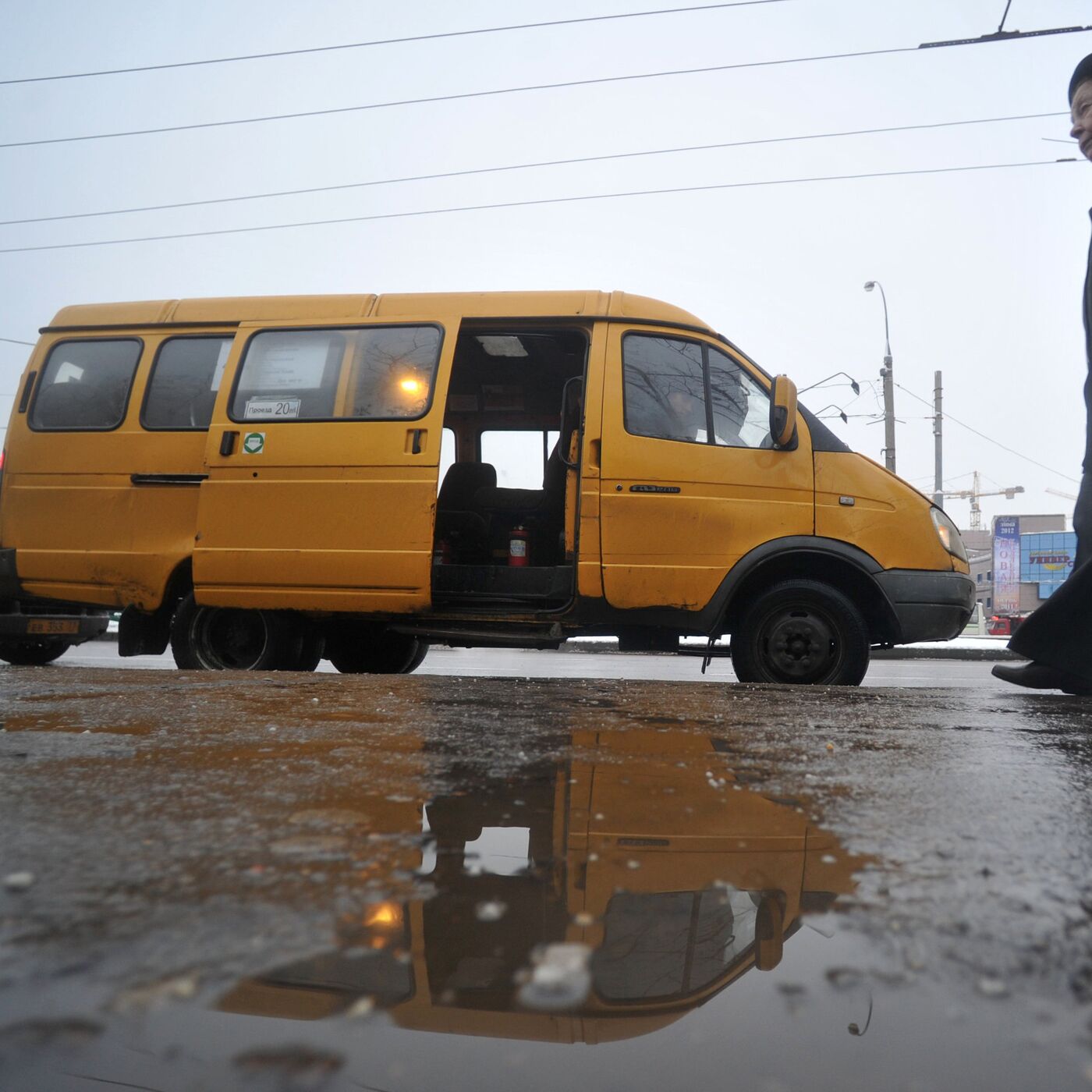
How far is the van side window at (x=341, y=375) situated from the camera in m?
5.06

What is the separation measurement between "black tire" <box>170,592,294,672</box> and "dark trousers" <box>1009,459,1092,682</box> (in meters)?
3.74

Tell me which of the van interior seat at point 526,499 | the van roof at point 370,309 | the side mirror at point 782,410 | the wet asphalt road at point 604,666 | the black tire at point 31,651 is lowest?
the wet asphalt road at point 604,666

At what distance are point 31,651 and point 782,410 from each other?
5661 millimetres

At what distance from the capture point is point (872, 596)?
4773 mm

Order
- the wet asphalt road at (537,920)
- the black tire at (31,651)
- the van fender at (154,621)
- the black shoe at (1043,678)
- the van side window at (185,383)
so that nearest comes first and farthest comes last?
the wet asphalt road at (537,920) → the black shoe at (1043,678) → the van fender at (154,621) → the van side window at (185,383) → the black tire at (31,651)

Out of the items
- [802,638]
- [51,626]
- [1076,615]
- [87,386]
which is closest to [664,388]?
[802,638]

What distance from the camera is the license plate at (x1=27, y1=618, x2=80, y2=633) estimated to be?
5336 mm

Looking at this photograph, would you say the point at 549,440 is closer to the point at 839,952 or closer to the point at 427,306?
the point at 427,306

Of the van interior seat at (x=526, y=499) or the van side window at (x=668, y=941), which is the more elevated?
the van interior seat at (x=526, y=499)

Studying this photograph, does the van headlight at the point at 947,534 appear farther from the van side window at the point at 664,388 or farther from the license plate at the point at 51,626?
the license plate at the point at 51,626

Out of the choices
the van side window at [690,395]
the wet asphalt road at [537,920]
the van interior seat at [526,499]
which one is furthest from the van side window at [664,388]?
the wet asphalt road at [537,920]

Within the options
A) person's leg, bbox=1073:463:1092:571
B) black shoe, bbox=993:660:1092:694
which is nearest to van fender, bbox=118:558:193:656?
black shoe, bbox=993:660:1092:694

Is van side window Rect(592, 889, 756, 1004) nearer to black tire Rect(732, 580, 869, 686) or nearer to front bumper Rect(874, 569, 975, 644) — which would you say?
black tire Rect(732, 580, 869, 686)

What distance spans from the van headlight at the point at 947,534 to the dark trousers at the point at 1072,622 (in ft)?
3.08
